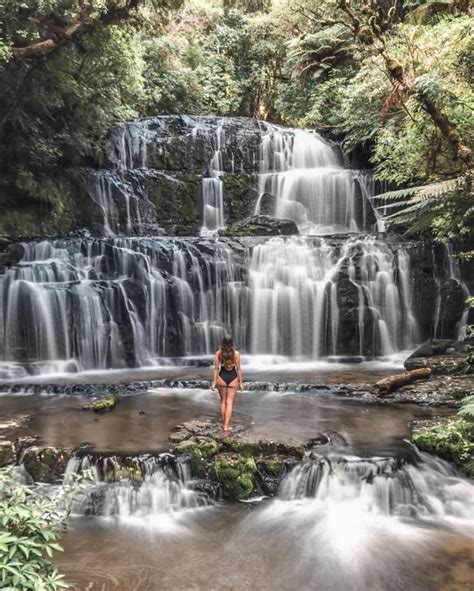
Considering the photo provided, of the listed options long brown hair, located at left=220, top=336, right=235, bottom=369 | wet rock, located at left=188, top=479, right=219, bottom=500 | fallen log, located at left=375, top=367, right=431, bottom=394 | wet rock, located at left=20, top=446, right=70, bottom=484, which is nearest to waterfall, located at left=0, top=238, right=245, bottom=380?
fallen log, located at left=375, top=367, right=431, bottom=394

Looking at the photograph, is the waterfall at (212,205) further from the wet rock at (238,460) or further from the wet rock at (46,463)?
the wet rock at (46,463)

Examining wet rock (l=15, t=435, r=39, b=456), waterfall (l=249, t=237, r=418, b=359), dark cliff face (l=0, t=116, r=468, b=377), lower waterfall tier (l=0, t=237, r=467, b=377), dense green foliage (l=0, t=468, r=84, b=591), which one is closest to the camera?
dense green foliage (l=0, t=468, r=84, b=591)

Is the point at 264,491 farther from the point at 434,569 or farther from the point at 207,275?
the point at 207,275

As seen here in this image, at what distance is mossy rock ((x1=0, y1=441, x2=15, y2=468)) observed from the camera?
6.62 m

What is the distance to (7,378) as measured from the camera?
472 inches

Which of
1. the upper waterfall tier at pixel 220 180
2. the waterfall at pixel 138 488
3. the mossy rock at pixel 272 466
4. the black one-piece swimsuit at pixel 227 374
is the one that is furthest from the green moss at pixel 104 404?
the upper waterfall tier at pixel 220 180

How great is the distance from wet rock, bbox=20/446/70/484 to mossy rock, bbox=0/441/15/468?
147 mm

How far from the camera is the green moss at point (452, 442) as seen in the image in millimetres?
6590

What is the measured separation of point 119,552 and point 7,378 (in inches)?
310

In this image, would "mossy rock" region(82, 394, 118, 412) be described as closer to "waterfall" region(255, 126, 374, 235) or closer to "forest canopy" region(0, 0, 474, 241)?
"forest canopy" region(0, 0, 474, 241)

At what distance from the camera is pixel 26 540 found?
288cm

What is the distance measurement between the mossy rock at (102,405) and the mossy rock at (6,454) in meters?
1.91

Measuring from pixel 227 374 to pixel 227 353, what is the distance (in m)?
0.36

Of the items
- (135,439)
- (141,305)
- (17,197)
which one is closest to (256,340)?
(141,305)
